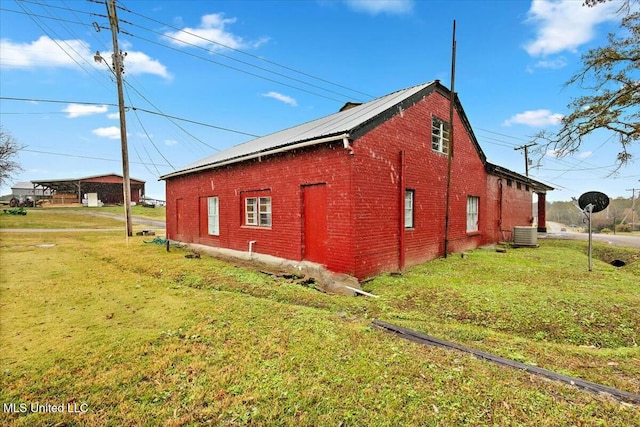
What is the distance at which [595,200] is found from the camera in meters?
10.8

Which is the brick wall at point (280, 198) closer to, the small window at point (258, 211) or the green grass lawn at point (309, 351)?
the small window at point (258, 211)

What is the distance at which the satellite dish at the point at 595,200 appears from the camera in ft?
34.3

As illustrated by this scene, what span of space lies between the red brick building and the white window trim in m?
0.04

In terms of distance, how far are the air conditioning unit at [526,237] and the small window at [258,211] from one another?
1291 cm

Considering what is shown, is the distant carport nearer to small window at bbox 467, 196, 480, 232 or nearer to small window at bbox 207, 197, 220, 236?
small window at bbox 207, 197, 220, 236

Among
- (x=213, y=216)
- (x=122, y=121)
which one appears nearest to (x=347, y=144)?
(x=213, y=216)

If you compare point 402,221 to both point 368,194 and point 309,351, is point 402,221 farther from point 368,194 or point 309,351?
point 309,351

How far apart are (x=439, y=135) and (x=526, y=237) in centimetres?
800

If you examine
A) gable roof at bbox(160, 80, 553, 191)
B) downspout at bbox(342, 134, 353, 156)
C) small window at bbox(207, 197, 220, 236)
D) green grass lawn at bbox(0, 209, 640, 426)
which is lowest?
green grass lawn at bbox(0, 209, 640, 426)

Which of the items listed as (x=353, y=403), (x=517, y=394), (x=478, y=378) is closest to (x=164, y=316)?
(x=353, y=403)

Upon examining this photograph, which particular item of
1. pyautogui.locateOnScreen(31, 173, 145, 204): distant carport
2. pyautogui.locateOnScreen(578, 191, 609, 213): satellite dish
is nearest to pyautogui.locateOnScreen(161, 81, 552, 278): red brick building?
pyautogui.locateOnScreen(578, 191, 609, 213): satellite dish

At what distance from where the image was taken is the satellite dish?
1047 centimetres

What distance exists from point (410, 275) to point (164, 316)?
21.0 ft

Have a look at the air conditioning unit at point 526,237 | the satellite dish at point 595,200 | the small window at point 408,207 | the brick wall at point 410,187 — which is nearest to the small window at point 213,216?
the brick wall at point 410,187
